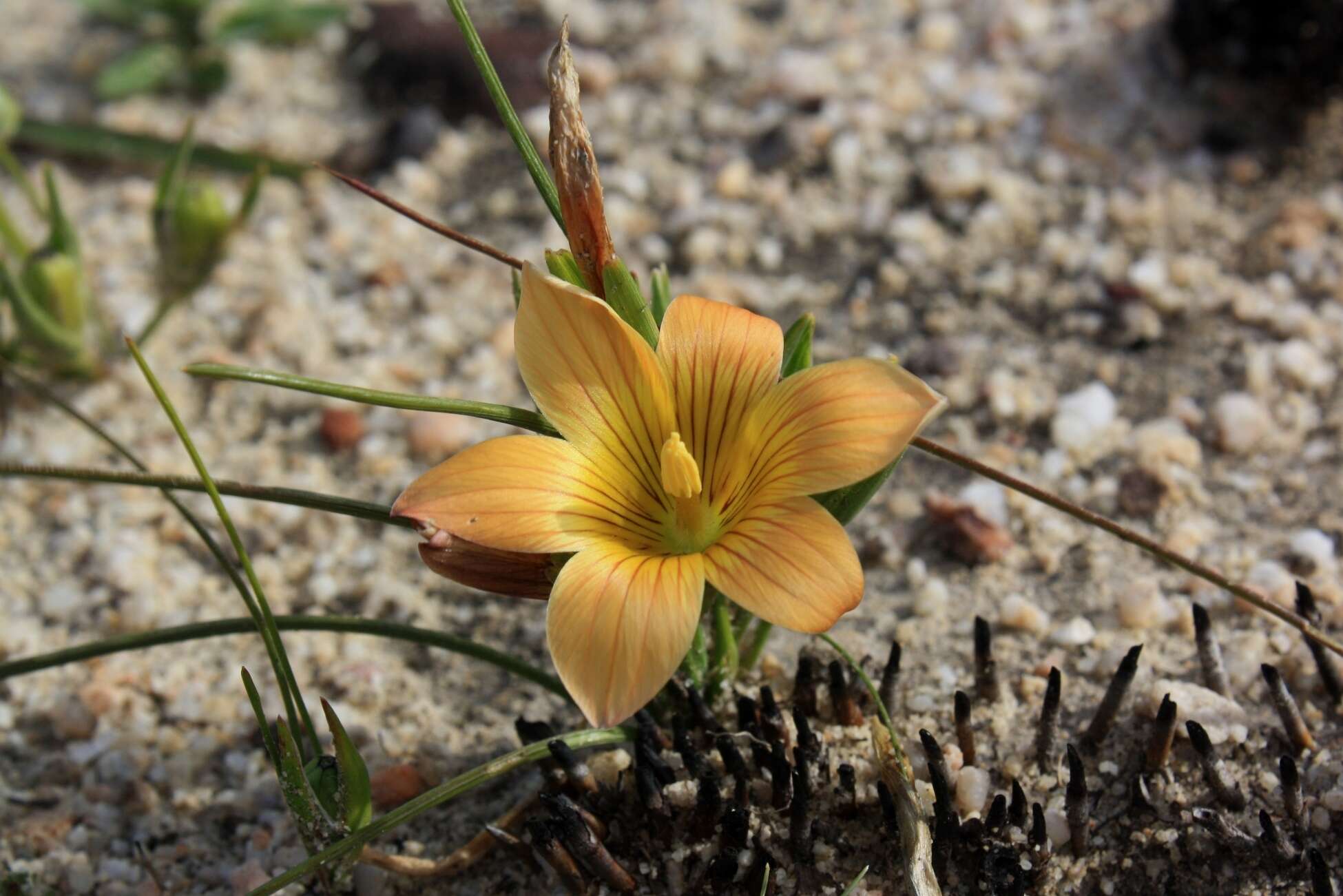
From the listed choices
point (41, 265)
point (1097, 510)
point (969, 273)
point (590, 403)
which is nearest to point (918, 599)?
point (1097, 510)

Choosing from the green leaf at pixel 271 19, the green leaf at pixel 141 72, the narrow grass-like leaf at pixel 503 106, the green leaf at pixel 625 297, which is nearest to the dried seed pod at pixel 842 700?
the green leaf at pixel 625 297

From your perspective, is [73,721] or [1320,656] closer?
[1320,656]

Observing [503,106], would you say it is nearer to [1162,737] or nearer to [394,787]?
[394,787]

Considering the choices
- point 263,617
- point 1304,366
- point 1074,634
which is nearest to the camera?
point 263,617

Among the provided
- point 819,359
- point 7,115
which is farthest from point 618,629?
point 7,115

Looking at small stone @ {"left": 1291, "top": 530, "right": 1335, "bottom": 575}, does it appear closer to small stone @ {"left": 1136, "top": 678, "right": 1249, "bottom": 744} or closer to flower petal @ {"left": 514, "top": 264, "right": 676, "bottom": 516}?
small stone @ {"left": 1136, "top": 678, "right": 1249, "bottom": 744}
